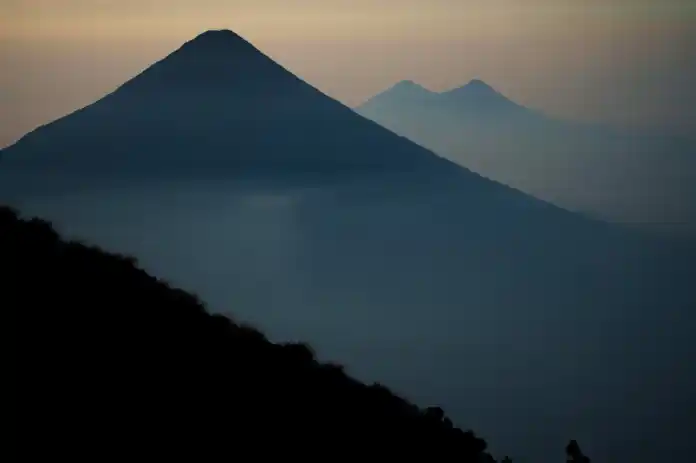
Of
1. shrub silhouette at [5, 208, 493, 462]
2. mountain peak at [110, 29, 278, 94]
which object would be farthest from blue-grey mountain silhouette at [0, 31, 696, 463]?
shrub silhouette at [5, 208, 493, 462]

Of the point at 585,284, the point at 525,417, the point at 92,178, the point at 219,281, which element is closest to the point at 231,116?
the point at 92,178

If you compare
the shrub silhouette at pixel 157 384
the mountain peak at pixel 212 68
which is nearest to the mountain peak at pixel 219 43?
the mountain peak at pixel 212 68

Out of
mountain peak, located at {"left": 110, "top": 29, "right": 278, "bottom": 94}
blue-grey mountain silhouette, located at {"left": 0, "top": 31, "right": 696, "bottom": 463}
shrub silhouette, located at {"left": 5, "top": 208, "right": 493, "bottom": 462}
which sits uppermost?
mountain peak, located at {"left": 110, "top": 29, "right": 278, "bottom": 94}

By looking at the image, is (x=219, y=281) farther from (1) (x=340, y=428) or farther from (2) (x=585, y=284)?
(1) (x=340, y=428)

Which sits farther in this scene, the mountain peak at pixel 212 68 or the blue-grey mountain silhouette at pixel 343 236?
the mountain peak at pixel 212 68

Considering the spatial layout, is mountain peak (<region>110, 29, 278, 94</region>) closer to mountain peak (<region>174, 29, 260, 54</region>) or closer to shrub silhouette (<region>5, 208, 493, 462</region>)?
mountain peak (<region>174, 29, 260, 54</region>)

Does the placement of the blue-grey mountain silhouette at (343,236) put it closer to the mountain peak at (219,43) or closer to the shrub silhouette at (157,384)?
the mountain peak at (219,43)

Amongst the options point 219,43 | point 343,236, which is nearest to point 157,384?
point 343,236
